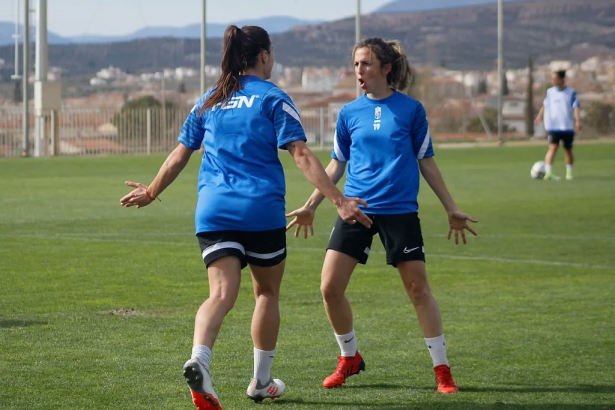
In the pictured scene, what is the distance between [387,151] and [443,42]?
419ft

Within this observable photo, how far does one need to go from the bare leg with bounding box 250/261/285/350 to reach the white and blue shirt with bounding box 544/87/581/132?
1930 centimetres

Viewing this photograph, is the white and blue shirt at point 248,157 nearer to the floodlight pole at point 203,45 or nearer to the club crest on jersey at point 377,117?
the club crest on jersey at point 377,117

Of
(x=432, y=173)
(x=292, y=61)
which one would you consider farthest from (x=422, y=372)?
(x=292, y=61)

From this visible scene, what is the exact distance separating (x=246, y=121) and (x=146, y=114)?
42041 mm

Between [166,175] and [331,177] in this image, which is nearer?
[166,175]

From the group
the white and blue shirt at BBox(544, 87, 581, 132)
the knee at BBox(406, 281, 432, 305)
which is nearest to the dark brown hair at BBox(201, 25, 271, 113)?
the knee at BBox(406, 281, 432, 305)

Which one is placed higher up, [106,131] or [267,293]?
[267,293]

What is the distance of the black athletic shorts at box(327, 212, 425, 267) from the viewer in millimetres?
7180

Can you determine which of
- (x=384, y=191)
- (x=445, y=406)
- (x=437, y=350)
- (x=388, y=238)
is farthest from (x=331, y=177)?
(x=445, y=406)

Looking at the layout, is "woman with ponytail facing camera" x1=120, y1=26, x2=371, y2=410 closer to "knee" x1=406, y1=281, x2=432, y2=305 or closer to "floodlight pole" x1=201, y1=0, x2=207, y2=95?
"knee" x1=406, y1=281, x2=432, y2=305

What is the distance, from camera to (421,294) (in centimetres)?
723

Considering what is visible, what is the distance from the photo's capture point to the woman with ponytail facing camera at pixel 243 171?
641cm

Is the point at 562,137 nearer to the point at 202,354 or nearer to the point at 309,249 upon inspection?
the point at 309,249

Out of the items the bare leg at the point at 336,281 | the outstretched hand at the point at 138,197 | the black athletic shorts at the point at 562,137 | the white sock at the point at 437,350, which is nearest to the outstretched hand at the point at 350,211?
the bare leg at the point at 336,281
